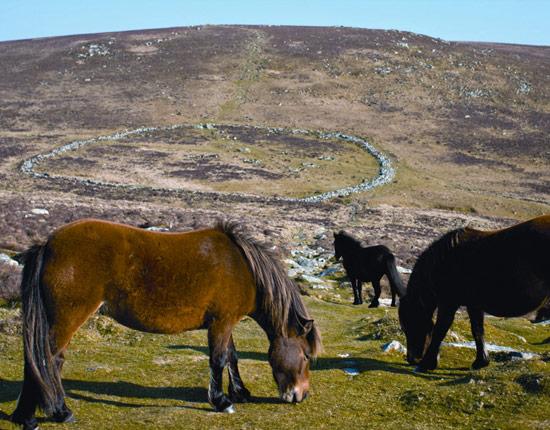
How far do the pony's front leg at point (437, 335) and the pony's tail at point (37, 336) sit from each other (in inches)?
256

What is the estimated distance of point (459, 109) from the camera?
85188 millimetres

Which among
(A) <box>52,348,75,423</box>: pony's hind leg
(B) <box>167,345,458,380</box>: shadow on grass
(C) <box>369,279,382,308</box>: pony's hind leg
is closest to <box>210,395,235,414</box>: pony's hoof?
(A) <box>52,348,75,423</box>: pony's hind leg

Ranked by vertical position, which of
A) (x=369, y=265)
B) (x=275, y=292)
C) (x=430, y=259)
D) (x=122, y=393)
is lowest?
(x=369, y=265)

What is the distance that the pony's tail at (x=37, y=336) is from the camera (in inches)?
Answer: 294

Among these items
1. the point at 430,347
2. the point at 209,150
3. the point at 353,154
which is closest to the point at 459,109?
the point at 353,154

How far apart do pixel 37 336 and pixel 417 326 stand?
669 centimetres

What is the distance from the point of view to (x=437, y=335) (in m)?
11.2

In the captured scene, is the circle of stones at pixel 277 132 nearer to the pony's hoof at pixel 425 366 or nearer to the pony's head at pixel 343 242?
the pony's head at pixel 343 242

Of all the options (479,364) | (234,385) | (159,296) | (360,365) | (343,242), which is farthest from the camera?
(343,242)

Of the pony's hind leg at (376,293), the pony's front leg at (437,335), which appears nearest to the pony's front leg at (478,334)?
the pony's front leg at (437,335)

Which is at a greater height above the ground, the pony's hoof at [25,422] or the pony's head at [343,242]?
the pony's hoof at [25,422]

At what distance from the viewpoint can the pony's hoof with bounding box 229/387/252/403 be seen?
9.02 m

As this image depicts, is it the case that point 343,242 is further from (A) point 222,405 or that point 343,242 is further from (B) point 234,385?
(A) point 222,405

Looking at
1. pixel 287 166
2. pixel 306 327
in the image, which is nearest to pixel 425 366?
pixel 306 327
